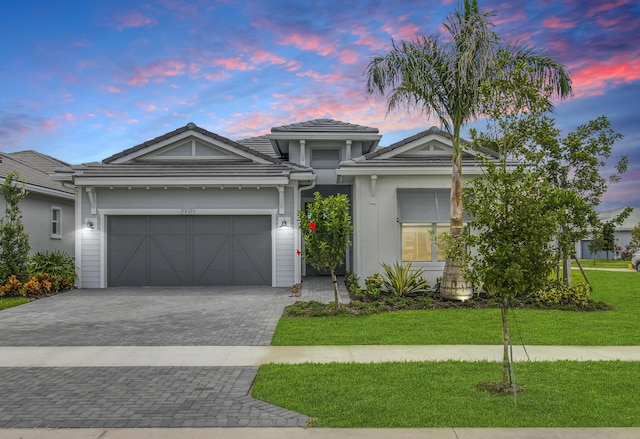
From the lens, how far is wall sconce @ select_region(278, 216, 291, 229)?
17766 millimetres

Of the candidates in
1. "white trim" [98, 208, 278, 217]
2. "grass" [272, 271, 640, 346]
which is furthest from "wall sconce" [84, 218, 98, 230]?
"grass" [272, 271, 640, 346]

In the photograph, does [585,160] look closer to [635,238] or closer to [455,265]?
[455,265]

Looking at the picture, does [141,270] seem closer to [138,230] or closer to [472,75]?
[138,230]

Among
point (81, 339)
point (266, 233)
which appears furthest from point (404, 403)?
point (266, 233)

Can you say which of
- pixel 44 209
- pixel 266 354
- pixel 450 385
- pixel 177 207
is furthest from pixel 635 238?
pixel 44 209

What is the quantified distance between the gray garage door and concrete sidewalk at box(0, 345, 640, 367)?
879cm

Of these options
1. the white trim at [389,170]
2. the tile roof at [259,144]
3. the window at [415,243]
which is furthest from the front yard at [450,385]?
the tile roof at [259,144]

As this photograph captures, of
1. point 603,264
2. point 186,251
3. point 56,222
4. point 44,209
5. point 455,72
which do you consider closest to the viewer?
point 455,72

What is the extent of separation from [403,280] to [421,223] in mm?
2407

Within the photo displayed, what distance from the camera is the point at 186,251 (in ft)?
58.7

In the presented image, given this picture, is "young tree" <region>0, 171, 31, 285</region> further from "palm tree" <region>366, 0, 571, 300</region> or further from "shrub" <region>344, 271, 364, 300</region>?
"palm tree" <region>366, 0, 571, 300</region>

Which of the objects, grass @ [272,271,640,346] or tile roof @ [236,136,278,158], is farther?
tile roof @ [236,136,278,158]

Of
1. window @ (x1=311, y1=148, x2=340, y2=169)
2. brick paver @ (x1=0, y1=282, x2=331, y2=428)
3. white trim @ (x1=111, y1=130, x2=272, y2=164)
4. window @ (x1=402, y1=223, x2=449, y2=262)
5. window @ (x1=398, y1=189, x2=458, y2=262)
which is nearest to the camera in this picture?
brick paver @ (x1=0, y1=282, x2=331, y2=428)

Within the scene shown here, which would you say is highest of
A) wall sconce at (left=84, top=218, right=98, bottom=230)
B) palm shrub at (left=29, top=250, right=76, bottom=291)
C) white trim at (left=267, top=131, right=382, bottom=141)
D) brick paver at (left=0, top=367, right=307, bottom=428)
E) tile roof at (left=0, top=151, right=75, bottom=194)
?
white trim at (left=267, top=131, right=382, bottom=141)
